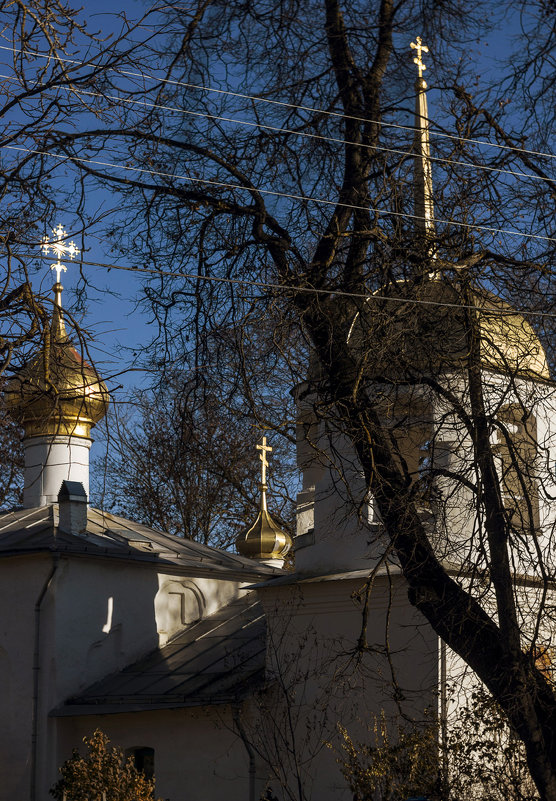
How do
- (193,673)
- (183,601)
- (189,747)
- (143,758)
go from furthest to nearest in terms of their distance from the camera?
(183,601) → (193,673) → (143,758) → (189,747)

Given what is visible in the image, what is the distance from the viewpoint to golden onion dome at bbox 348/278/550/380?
918 cm

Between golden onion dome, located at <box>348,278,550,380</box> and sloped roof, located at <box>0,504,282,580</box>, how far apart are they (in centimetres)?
846

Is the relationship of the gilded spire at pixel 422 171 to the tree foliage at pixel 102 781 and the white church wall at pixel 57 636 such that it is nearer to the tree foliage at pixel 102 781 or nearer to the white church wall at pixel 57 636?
the tree foliage at pixel 102 781

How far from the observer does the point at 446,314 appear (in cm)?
952

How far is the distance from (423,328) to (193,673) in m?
9.19

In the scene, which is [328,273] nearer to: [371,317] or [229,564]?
[371,317]

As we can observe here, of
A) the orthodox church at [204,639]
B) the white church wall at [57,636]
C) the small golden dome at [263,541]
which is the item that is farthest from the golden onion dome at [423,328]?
the small golden dome at [263,541]

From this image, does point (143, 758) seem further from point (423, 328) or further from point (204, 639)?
point (423, 328)

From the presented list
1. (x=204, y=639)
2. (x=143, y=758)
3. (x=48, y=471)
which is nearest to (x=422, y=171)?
(x=143, y=758)

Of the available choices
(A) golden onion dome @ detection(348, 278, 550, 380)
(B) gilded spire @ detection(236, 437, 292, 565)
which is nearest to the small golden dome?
(B) gilded spire @ detection(236, 437, 292, 565)

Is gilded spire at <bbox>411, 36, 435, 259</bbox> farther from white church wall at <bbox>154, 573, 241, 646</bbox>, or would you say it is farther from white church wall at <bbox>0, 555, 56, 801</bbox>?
white church wall at <bbox>154, 573, 241, 646</bbox>

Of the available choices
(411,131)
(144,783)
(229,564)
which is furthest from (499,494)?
(229,564)

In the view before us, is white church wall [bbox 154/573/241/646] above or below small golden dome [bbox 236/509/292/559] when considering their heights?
below

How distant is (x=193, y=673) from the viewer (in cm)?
1705
